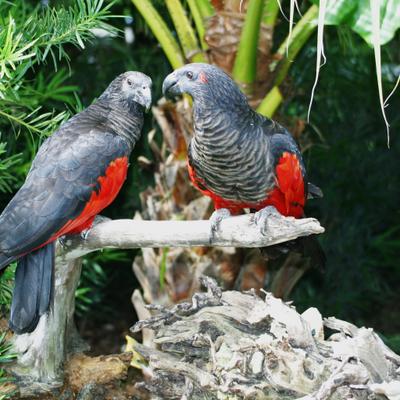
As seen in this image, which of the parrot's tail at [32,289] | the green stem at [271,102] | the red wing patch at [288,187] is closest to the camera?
the parrot's tail at [32,289]

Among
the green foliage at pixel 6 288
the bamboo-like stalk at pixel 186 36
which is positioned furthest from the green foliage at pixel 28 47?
the bamboo-like stalk at pixel 186 36

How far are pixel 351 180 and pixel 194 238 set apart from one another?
2.50 m

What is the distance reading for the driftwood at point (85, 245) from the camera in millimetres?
2178

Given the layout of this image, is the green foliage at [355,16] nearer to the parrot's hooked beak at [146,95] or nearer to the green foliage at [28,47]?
the parrot's hooked beak at [146,95]

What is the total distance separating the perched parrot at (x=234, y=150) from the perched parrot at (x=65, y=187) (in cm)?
21

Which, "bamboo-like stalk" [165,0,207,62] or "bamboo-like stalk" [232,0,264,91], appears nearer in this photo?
"bamboo-like stalk" [232,0,264,91]

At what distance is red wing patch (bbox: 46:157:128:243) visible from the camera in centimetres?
240

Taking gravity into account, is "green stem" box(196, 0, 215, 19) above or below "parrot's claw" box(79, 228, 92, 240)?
above

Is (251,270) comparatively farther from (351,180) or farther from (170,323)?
(351,180)

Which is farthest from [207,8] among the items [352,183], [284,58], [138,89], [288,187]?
[352,183]

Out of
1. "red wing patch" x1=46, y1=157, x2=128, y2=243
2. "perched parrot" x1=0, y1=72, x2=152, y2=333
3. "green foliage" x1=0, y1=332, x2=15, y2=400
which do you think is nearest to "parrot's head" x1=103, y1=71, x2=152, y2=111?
"perched parrot" x1=0, y1=72, x2=152, y2=333

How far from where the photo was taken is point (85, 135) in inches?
96.9

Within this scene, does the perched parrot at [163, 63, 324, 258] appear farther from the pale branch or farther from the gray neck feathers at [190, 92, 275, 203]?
the pale branch

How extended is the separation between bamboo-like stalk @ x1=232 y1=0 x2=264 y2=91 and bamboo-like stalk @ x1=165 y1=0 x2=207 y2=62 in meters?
0.17
